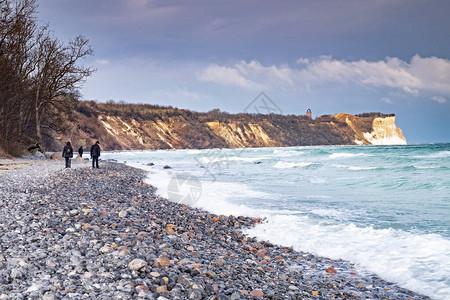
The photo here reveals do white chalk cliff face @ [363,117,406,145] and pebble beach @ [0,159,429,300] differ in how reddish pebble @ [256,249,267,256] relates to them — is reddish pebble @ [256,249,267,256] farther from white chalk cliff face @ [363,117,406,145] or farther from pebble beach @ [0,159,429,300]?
white chalk cliff face @ [363,117,406,145]

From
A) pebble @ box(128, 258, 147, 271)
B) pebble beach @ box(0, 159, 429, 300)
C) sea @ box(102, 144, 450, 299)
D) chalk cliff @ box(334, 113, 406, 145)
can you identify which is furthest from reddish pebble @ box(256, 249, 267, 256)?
chalk cliff @ box(334, 113, 406, 145)

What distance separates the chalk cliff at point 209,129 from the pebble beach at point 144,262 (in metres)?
45.4

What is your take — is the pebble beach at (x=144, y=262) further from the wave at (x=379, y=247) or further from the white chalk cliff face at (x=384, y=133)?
the white chalk cliff face at (x=384, y=133)

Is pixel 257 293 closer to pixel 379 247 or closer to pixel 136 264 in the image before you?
pixel 136 264

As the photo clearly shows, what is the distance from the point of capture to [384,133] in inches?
6048

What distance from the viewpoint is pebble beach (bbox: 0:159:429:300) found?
11.0 feet

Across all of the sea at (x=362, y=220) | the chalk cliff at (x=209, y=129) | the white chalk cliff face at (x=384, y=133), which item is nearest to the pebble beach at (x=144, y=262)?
the sea at (x=362, y=220)

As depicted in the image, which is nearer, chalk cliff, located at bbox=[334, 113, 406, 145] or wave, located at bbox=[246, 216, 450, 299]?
wave, located at bbox=[246, 216, 450, 299]

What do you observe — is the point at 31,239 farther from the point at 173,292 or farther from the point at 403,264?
the point at 403,264

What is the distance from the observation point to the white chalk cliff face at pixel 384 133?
5999 inches

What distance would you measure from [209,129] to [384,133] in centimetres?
8323

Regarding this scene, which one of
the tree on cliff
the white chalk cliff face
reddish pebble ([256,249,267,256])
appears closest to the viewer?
reddish pebble ([256,249,267,256])

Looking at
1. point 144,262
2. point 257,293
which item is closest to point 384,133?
point 257,293

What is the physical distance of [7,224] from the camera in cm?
512
